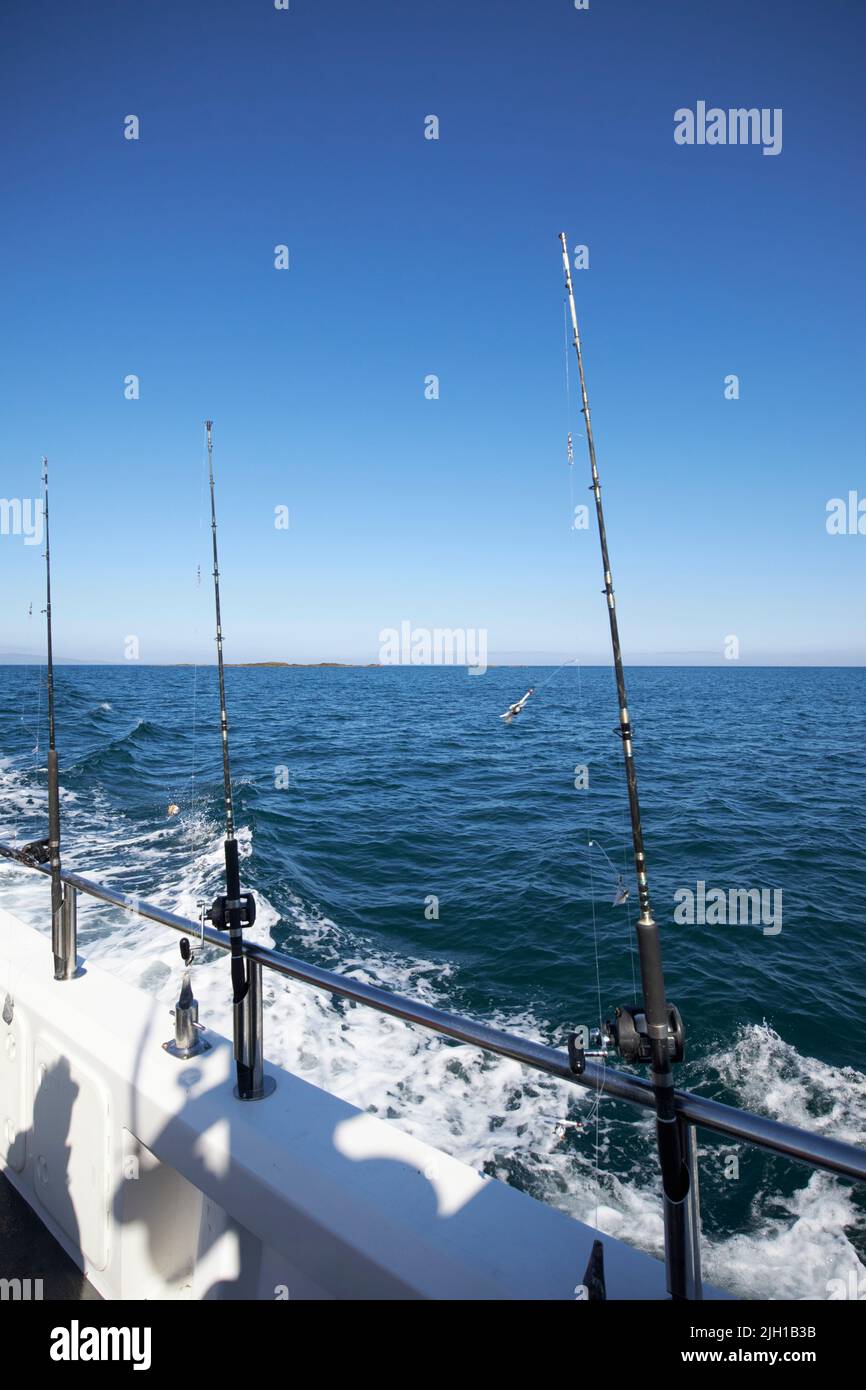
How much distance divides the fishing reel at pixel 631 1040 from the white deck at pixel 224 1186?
635 millimetres

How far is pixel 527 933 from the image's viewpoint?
10.1 meters

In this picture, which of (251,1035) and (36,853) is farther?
(36,853)

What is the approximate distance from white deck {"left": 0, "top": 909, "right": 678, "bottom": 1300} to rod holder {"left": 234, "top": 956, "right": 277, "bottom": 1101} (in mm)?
69

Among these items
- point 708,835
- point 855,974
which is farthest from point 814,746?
point 855,974

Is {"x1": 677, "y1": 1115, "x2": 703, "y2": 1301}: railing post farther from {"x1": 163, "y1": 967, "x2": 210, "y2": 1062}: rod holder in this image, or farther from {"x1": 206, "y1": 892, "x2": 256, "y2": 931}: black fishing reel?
{"x1": 163, "y1": 967, "x2": 210, "y2": 1062}: rod holder

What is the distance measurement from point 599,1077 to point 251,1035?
1.56 metres

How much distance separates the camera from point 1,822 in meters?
13.9

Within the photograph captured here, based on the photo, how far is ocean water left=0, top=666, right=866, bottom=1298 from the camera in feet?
19.1

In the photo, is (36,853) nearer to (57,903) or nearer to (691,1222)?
(57,903)
